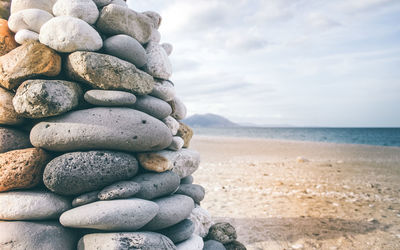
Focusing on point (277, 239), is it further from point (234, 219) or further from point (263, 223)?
point (234, 219)

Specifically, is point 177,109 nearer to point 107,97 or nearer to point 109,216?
point 107,97

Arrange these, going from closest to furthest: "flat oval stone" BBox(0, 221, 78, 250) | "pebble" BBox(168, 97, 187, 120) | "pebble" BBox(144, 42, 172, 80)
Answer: "flat oval stone" BBox(0, 221, 78, 250) → "pebble" BBox(144, 42, 172, 80) → "pebble" BBox(168, 97, 187, 120)

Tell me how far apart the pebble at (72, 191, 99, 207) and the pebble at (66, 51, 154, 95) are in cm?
124

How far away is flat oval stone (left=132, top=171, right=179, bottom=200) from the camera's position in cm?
319

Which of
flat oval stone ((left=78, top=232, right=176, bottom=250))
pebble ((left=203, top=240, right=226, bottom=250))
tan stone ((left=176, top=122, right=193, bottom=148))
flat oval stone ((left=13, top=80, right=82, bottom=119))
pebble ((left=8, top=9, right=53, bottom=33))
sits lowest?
pebble ((left=203, top=240, right=226, bottom=250))

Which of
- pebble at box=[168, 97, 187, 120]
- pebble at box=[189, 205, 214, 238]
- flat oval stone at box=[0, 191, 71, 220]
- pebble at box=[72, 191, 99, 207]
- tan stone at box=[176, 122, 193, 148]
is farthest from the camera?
tan stone at box=[176, 122, 193, 148]

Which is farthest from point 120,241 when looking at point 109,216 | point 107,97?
point 107,97

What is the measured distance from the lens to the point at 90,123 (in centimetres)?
296

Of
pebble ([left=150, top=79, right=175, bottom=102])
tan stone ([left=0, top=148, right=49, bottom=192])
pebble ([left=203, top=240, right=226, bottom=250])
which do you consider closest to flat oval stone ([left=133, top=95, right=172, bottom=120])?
pebble ([left=150, top=79, right=175, bottom=102])

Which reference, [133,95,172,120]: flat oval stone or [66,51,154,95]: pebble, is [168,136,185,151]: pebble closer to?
[133,95,172,120]: flat oval stone

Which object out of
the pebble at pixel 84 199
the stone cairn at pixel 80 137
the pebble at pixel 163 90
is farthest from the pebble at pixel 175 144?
the pebble at pixel 84 199

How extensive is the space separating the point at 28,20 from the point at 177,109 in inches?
89.7

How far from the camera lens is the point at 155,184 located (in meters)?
3.30

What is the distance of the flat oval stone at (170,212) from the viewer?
315 cm
